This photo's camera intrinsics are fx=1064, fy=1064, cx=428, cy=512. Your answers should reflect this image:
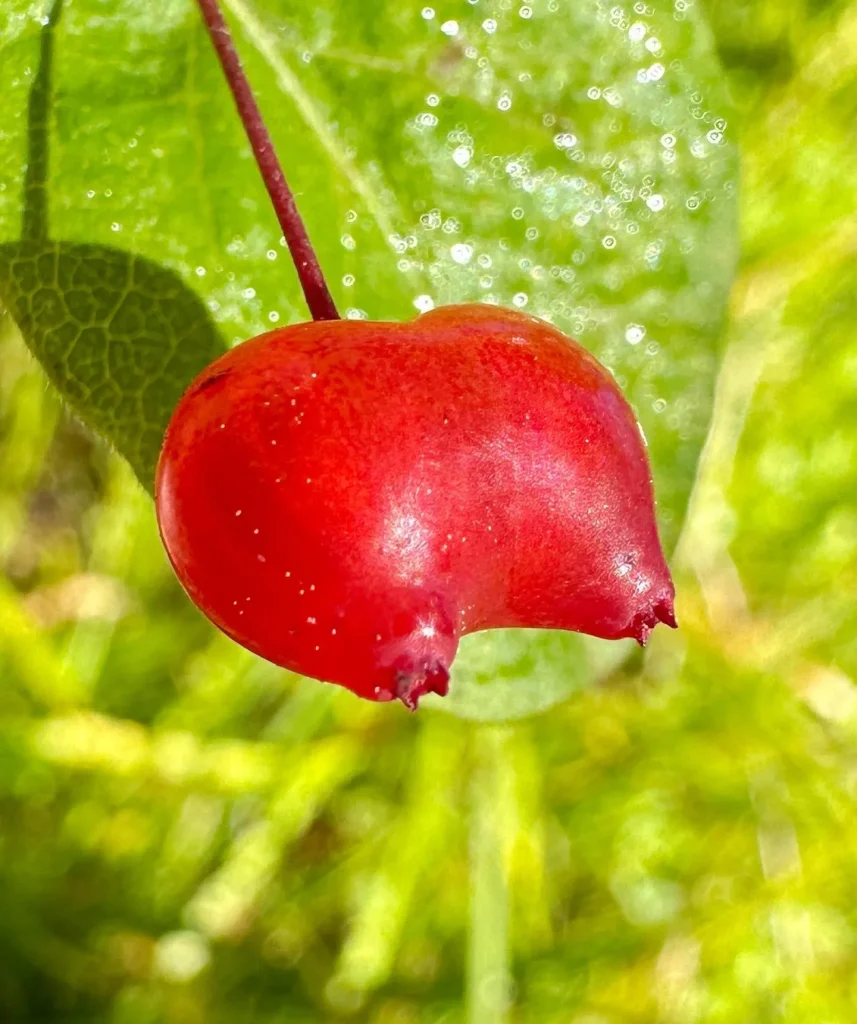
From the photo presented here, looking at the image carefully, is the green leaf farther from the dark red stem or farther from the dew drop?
the dark red stem

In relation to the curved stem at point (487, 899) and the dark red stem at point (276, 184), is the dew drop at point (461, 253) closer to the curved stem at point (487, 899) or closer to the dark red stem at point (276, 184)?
the dark red stem at point (276, 184)

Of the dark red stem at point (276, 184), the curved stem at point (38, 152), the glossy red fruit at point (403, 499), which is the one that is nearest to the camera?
the glossy red fruit at point (403, 499)

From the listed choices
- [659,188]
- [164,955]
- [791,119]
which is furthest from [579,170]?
[164,955]

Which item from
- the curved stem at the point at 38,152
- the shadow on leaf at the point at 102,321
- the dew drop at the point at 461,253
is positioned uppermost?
the curved stem at the point at 38,152

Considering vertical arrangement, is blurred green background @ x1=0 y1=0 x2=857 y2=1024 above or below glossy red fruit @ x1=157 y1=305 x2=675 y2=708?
below

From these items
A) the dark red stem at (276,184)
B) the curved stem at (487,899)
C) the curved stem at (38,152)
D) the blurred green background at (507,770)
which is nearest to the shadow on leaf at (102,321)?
the curved stem at (38,152)

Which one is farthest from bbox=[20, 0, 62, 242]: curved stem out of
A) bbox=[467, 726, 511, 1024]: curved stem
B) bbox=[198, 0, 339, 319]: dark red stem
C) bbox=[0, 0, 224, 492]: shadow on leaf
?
bbox=[467, 726, 511, 1024]: curved stem
